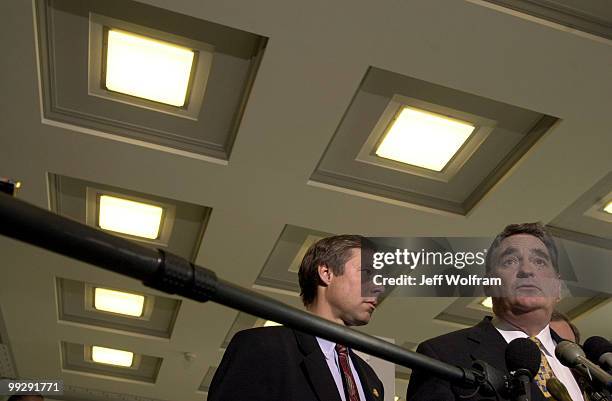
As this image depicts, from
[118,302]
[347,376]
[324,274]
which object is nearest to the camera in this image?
[347,376]

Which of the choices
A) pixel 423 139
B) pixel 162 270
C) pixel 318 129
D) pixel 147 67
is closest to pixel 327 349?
pixel 162 270

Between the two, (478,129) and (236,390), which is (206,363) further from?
(236,390)

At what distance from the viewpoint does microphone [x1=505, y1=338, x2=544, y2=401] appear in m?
0.77

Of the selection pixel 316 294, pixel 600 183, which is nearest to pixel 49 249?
pixel 316 294

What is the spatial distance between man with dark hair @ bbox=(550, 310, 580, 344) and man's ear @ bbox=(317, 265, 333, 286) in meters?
0.53

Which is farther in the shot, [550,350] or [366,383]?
[366,383]

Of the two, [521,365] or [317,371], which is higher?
[317,371]

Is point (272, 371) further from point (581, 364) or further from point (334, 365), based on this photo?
point (581, 364)

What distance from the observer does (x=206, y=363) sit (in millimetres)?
7094

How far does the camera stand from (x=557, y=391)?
79 cm

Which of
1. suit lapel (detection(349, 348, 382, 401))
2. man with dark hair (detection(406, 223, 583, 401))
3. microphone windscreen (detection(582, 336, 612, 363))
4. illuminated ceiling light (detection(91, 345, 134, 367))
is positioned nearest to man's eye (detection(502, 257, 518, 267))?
man with dark hair (detection(406, 223, 583, 401))

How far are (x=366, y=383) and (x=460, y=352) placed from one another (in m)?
0.55

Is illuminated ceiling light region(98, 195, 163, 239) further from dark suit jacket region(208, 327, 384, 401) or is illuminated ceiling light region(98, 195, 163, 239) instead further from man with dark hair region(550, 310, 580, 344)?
man with dark hair region(550, 310, 580, 344)

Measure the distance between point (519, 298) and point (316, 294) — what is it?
2.64 feet
